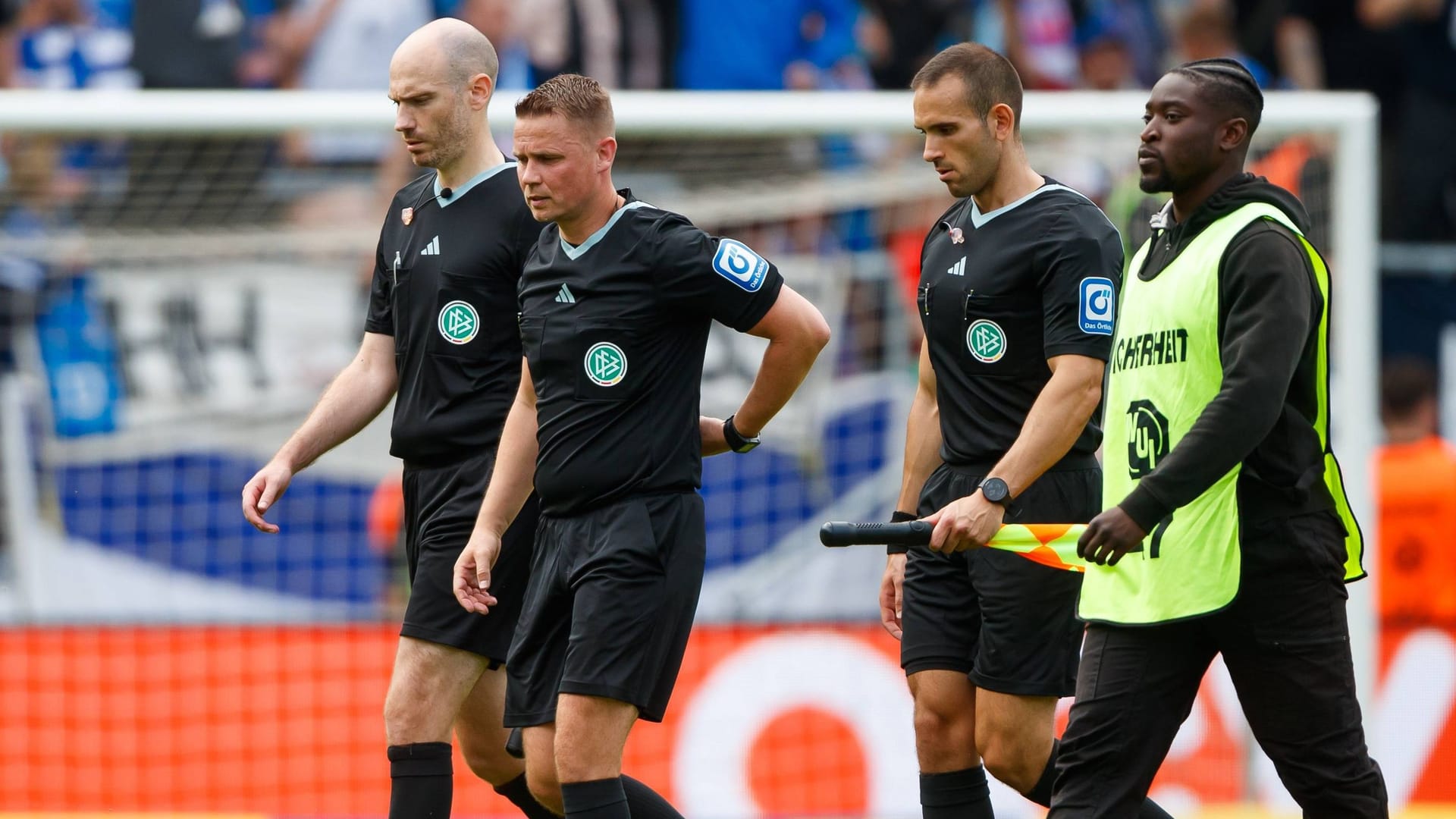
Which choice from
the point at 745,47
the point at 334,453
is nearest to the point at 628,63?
the point at 745,47

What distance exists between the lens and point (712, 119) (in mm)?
7934

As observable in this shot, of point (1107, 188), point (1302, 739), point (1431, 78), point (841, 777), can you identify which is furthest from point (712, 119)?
point (1431, 78)

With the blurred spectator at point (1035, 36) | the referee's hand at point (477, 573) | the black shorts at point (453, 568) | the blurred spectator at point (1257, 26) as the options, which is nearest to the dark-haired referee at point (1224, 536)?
the referee's hand at point (477, 573)

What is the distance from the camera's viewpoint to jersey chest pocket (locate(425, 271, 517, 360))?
5426 mm

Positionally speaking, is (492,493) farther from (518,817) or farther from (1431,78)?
(1431,78)

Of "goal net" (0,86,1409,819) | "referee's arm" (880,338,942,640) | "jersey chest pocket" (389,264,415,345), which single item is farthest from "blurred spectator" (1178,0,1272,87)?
"jersey chest pocket" (389,264,415,345)

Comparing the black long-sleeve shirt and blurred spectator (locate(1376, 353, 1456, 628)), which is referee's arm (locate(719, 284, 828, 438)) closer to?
the black long-sleeve shirt

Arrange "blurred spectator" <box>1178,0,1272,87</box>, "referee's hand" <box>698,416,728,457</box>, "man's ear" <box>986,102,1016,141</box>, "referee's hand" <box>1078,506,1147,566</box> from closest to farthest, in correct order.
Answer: "referee's hand" <box>1078,506,1147,566</box> < "man's ear" <box>986,102,1016,141</box> < "referee's hand" <box>698,416,728,457</box> < "blurred spectator" <box>1178,0,1272,87</box>

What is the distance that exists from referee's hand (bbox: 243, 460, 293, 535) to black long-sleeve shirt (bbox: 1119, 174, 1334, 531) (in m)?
2.38

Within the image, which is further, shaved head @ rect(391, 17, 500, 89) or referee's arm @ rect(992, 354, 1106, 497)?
shaved head @ rect(391, 17, 500, 89)

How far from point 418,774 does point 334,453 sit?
4.94 meters

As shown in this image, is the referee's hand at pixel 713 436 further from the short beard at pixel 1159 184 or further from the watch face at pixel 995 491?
the short beard at pixel 1159 184

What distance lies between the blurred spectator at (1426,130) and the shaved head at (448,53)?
8.51 meters

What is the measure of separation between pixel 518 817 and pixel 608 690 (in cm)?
367
